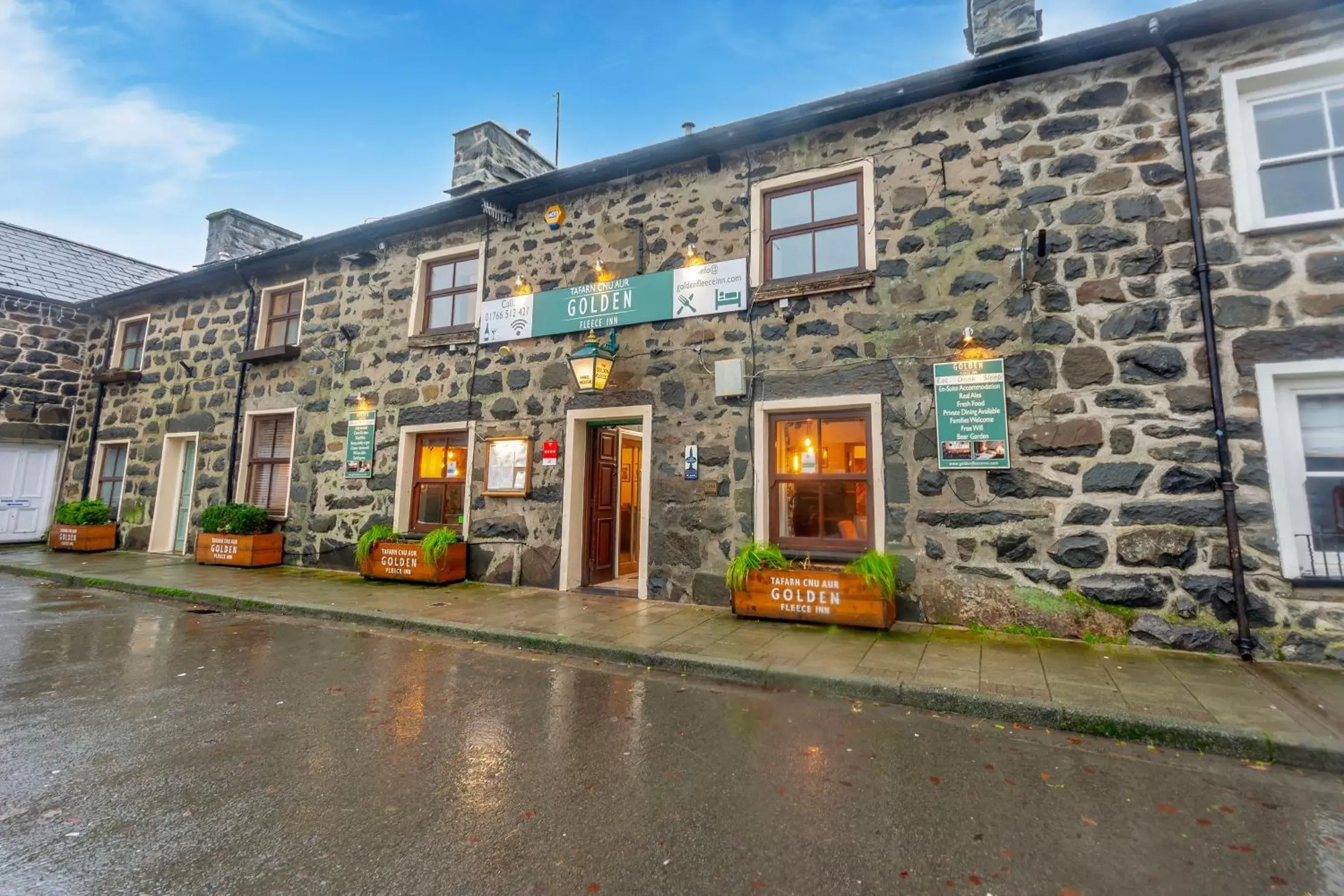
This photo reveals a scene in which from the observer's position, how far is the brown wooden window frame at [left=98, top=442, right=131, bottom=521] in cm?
1240

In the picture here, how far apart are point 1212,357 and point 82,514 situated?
18.2 metres

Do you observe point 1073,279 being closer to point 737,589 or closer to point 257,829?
point 737,589

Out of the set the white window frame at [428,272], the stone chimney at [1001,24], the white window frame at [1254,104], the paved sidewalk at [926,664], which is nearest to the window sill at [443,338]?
the white window frame at [428,272]

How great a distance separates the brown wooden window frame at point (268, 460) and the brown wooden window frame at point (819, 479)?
28.3ft

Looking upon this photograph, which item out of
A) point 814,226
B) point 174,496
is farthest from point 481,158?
point 174,496

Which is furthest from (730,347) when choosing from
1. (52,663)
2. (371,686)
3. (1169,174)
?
(52,663)

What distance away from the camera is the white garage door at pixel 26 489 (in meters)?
12.6

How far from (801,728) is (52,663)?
611 centimetres

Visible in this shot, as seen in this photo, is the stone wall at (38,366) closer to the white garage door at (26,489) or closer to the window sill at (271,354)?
the white garage door at (26,489)

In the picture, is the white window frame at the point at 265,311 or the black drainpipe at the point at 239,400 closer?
the black drainpipe at the point at 239,400

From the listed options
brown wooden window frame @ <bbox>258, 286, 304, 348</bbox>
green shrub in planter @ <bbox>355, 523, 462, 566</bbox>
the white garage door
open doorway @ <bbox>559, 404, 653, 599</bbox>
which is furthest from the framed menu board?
the white garage door

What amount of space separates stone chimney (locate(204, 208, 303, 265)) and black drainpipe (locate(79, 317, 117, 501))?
3.05m

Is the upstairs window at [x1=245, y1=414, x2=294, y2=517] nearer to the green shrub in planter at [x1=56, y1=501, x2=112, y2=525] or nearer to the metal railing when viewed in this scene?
the green shrub in planter at [x1=56, y1=501, x2=112, y2=525]

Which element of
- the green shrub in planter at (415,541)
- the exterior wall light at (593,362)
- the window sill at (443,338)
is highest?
the window sill at (443,338)
